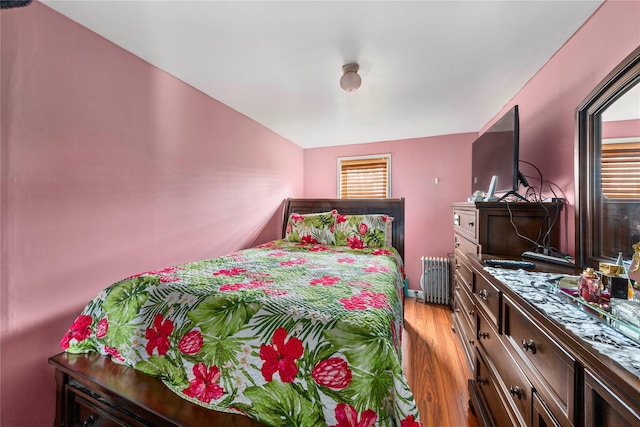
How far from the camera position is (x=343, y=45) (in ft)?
5.21

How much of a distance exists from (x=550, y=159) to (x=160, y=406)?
2577 millimetres

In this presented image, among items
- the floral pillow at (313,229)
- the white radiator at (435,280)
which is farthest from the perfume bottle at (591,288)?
A: the white radiator at (435,280)

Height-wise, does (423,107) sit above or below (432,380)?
above

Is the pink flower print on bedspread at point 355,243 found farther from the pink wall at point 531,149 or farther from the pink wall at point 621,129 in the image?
the pink wall at point 621,129

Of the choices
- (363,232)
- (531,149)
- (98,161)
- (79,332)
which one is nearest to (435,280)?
(363,232)

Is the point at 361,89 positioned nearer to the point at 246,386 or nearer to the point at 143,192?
the point at 143,192

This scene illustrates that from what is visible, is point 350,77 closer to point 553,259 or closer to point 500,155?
point 500,155

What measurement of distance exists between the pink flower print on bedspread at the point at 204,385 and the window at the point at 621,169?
1707mm

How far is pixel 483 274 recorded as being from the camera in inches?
A: 52.4

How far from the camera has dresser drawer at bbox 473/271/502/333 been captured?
1.14 m

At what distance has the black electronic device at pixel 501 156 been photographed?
1.62m

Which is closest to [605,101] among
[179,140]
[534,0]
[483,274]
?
[534,0]

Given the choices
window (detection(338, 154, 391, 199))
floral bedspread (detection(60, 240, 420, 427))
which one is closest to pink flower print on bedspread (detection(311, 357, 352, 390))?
floral bedspread (detection(60, 240, 420, 427))

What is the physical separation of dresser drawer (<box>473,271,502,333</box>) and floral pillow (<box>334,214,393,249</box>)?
39.8 inches
